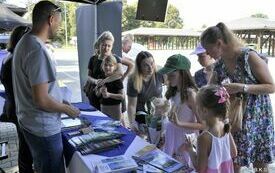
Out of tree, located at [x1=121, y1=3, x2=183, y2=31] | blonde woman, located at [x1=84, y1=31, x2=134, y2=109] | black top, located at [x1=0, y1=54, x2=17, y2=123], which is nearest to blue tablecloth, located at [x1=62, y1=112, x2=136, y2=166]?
black top, located at [x1=0, y1=54, x2=17, y2=123]

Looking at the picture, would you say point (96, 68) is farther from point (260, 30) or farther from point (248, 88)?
point (260, 30)

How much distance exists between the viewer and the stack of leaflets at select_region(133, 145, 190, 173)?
5.29 feet

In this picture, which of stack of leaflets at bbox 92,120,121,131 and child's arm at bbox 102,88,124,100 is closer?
stack of leaflets at bbox 92,120,121,131

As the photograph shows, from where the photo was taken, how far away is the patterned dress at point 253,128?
6.90 ft

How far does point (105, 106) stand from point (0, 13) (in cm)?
397

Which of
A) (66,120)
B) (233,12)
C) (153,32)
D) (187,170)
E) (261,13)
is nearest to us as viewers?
(187,170)

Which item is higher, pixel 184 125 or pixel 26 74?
pixel 26 74

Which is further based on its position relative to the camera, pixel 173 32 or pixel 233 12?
pixel 233 12

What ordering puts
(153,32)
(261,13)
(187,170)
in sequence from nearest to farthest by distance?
(187,170)
(153,32)
(261,13)

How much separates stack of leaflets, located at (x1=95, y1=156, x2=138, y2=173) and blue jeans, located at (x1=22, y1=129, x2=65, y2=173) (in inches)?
13.1

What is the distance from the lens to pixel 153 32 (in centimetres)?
3350

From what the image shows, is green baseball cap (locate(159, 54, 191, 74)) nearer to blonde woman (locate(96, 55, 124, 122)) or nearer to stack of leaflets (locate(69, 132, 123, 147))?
stack of leaflets (locate(69, 132, 123, 147))

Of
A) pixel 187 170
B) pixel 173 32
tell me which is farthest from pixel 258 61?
pixel 173 32

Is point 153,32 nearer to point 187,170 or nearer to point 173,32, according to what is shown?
point 173,32
